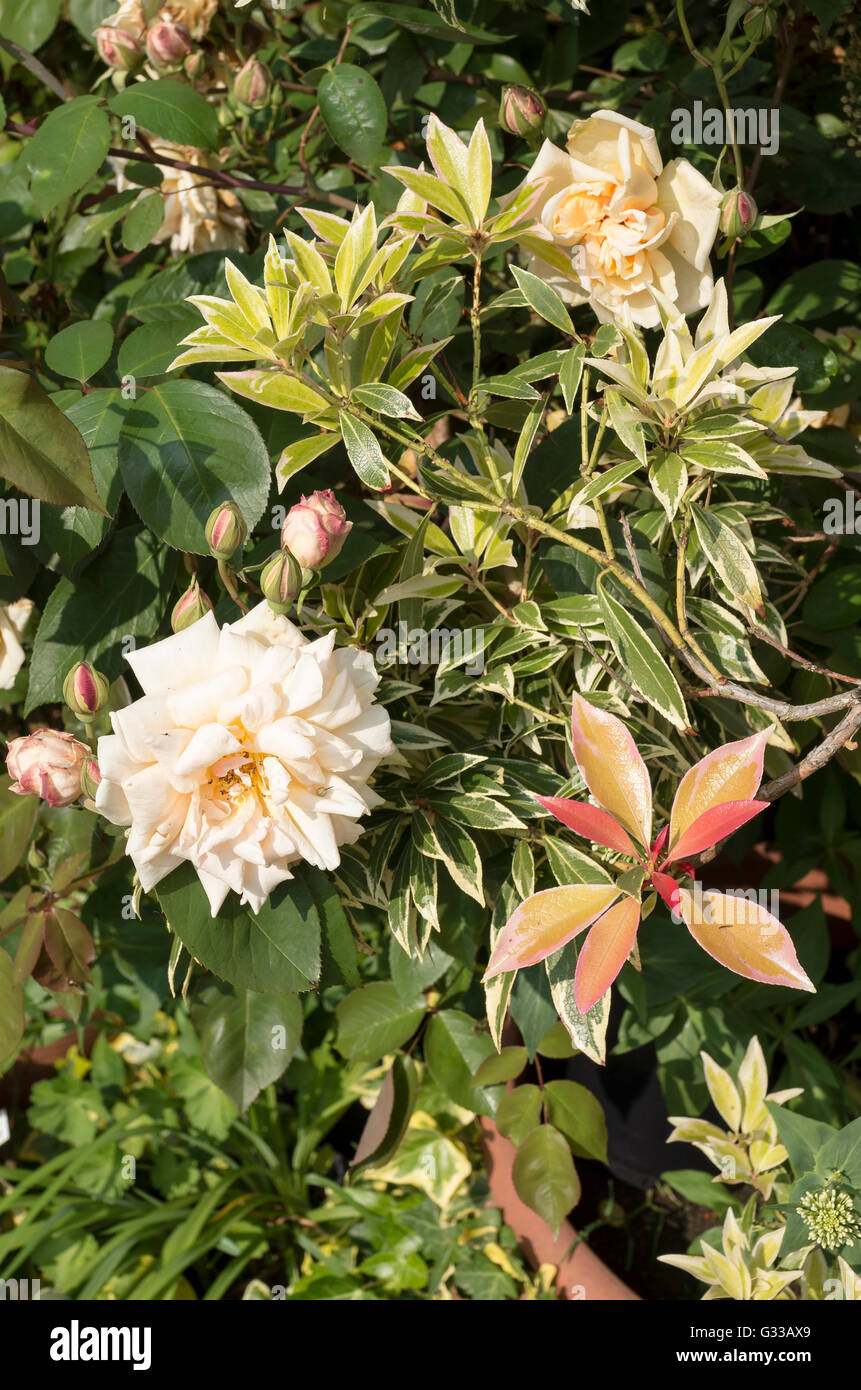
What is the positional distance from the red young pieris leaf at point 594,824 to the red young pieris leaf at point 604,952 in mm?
32

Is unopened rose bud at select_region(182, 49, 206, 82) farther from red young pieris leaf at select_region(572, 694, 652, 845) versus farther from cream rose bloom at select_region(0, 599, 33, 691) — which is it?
red young pieris leaf at select_region(572, 694, 652, 845)

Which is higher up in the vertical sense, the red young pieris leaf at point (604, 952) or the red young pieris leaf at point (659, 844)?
the red young pieris leaf at point (659, 844)

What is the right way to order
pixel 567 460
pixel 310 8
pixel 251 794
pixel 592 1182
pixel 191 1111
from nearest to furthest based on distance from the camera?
pixel 251 794 → pixel 567 460 → pixel 310 8 → pixel 592 1182 → pixel 191 1111

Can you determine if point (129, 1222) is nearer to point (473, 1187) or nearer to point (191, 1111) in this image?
point (191, 1111)

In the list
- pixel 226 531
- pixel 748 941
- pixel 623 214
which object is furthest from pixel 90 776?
pixel 623 214

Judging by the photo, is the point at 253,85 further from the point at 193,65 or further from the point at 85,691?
the point at 85,691

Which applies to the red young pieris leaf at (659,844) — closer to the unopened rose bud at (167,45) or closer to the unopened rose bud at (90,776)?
the unopened rose bud at (90,776)

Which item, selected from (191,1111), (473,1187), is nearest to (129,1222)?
(191,1111)

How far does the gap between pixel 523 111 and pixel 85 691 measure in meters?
0.51

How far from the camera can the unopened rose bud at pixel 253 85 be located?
2.79ft

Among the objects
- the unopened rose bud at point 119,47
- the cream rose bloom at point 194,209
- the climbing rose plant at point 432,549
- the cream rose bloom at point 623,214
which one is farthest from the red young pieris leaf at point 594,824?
the unopened rose bud at point 119,47

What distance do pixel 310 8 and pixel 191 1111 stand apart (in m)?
1.35

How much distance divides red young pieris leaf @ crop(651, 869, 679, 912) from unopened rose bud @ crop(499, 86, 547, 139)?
1.74 feet

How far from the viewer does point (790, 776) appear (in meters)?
0.59
